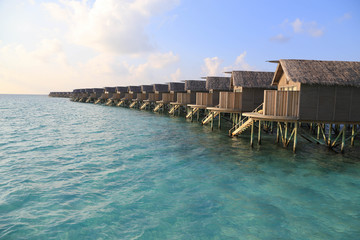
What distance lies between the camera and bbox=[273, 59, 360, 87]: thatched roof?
14334mm

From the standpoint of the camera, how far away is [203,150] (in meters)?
16.3

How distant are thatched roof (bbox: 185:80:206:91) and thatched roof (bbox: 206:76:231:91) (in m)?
6.18

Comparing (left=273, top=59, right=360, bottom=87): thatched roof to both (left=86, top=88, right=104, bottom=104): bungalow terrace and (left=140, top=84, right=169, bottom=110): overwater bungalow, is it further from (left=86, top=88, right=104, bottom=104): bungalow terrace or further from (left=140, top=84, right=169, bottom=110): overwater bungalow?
(left=86, top=88, right=104, bottom=104): bungalow terrace

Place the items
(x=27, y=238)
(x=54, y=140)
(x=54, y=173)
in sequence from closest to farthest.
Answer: (x=27, y=238) → (x=54, y=173) → (x=54, y=140)

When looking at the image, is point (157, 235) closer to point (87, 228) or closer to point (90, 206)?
point (87, 228)

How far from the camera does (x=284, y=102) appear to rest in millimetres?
14773

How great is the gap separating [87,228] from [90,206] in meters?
1.32

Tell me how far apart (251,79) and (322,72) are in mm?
7587

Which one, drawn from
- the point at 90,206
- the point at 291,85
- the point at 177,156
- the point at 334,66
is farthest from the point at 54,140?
the point at 334,66

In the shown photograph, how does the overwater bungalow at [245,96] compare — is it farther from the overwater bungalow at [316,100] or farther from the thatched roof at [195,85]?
the thatched roof at [195,85]

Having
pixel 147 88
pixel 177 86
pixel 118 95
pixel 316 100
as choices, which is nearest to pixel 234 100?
pixel 316 100

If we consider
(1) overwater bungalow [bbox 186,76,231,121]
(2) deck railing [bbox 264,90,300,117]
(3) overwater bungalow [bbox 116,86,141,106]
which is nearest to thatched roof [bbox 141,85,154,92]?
(3) overwater bungalow [bbox 116,86,141,106]

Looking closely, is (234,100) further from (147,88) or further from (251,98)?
(147,88)

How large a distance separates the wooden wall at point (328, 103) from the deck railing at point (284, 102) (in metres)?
0.31
